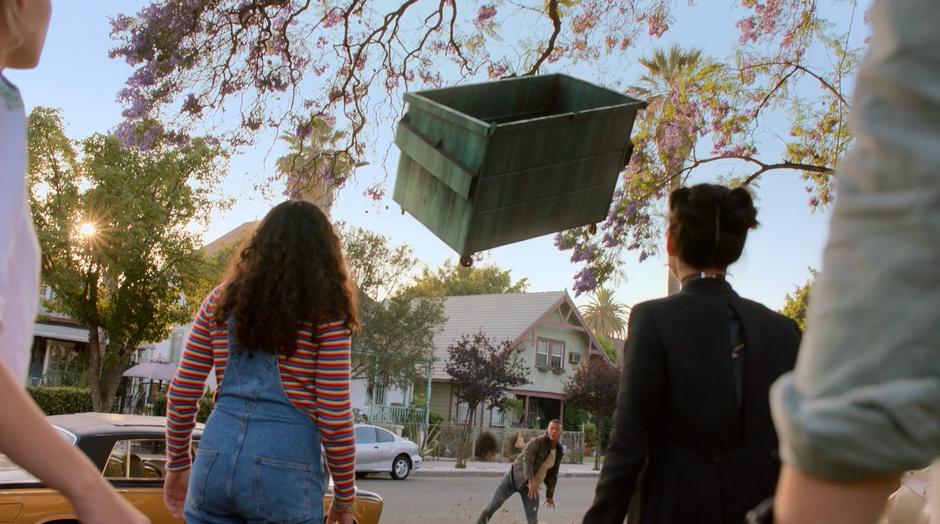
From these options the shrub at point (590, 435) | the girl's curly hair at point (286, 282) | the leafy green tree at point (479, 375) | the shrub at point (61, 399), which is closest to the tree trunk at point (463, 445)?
the leafy green tree at point (479, 375)

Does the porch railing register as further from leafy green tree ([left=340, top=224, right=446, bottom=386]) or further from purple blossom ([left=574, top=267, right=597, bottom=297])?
purple blossom ([left=574, top=267, right=597, bottom=297])

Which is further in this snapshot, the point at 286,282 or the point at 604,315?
the point at 604,315

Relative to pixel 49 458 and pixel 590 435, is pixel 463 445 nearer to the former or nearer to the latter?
pixel 590 435

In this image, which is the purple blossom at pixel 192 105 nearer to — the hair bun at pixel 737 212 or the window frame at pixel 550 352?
the hair bun at pixel 737 212

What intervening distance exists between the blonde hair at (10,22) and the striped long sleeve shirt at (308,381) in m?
2.11

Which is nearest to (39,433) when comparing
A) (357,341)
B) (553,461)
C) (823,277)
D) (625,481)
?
(823,277)

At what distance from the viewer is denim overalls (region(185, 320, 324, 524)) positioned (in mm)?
3170

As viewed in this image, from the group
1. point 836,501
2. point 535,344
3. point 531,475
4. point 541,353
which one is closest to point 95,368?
point 531,475

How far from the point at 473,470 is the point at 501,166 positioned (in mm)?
25092

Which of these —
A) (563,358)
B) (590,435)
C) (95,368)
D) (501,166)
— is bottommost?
(590,435)

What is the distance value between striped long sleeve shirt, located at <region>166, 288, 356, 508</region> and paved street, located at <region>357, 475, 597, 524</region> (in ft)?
33.8

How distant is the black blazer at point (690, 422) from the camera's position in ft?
9.23

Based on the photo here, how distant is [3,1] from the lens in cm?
133

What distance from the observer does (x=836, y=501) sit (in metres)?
0.90
